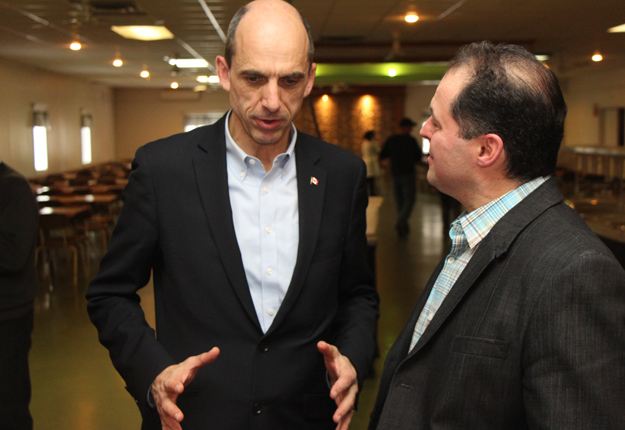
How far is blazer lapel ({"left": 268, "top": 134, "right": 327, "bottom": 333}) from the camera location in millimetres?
1476

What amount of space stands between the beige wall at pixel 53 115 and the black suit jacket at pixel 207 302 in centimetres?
1156

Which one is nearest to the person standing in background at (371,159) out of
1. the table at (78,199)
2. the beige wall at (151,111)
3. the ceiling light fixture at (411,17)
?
the ceiling light fixture at (411,17)

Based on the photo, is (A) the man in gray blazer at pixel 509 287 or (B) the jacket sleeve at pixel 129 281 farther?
(B) the jacket sleeve at pixel 129 281

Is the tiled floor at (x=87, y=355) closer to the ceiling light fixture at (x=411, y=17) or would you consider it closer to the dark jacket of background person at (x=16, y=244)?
the dark jacket of background person at (x=16, y=244)

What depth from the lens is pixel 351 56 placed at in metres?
10.9

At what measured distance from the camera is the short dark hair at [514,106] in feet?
3.79

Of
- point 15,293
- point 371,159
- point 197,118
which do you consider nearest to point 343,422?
point 15,293

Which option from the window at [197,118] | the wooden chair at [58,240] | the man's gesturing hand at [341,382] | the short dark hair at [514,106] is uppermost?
the window at [197,118]

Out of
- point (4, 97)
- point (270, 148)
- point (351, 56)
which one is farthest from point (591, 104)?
point (270, 148)

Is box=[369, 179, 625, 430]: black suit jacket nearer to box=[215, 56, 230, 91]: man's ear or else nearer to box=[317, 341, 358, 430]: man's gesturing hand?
box=[317, 341, 358, 430]: man's gesturing hand

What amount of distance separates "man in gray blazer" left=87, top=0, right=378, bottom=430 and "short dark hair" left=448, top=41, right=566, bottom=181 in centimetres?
45

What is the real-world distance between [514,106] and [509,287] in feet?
1.11

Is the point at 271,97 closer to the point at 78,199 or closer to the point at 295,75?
the point at 295,75

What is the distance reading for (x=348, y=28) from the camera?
897 cm
